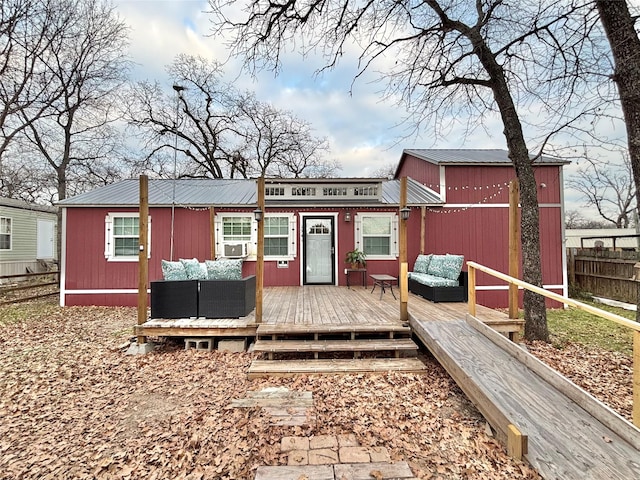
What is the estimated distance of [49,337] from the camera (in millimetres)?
5523

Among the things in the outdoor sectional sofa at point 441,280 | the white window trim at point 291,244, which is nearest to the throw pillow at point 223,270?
the white window trim at point 291,244

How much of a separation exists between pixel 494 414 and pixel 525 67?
5466mm

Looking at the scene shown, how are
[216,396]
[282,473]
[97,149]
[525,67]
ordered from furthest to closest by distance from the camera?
[97,149], [525,67], [216,396], [282,473]

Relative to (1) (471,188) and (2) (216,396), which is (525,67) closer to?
(1) (471,188)

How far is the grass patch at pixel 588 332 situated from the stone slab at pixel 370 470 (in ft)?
14.2

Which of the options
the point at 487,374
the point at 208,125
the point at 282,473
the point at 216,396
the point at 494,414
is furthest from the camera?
the point at 208,125

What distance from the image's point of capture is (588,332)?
19.9ft

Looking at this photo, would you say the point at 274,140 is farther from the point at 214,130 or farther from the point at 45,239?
the point at 45,239

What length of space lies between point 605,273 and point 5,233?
20607 mm

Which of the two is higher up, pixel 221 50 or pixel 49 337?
pixel 221 50

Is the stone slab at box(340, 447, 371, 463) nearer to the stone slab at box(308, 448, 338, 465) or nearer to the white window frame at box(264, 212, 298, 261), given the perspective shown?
the stone slab at box(308, 448, 338, 465)

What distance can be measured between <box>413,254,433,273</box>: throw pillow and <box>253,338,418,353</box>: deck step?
3505 millimetres

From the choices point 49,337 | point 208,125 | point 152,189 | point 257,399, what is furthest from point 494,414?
point 208,125

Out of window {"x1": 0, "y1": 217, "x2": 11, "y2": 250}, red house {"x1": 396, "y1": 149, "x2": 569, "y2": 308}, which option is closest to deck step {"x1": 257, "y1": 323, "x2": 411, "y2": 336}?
red house {"x1": 396, "y1": 149, "x2": 569, "y2": 308}
